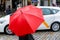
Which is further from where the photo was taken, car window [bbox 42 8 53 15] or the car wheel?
the car wheel


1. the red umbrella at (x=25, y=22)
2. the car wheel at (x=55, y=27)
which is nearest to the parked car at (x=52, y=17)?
the car wheel at (x=55, y=27)

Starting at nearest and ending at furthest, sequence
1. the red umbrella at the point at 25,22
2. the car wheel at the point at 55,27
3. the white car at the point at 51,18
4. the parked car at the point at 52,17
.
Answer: the red umbrella at the point at 25,22 → the white car at the point at 51,18 → the parked car at the point at 52,17 → the car wheel at the point at 55,27

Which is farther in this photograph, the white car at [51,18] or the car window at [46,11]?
the car window at [46,11]

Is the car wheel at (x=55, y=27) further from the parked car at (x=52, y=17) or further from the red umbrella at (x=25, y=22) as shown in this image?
the red umbrella at (x=25, y=22)

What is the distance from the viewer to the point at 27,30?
197 inches

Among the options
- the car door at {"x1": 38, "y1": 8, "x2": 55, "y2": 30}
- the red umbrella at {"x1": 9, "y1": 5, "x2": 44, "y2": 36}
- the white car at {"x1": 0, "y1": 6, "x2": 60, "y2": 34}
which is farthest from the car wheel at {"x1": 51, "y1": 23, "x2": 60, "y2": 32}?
the red umbrella at {"x1": 9, "y1": 5, "x2": 44, "y2": 36}

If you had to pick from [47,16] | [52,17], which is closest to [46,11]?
[47,16]

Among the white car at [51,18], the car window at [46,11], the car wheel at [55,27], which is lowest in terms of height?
the car wheel at [55,27]

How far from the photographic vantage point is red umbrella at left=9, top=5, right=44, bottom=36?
5014 millimetres

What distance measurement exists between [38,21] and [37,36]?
23.2ft

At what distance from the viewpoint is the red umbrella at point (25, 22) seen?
16.5ft

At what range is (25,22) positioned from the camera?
199 inches

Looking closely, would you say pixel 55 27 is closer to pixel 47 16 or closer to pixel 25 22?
pixel 47 16

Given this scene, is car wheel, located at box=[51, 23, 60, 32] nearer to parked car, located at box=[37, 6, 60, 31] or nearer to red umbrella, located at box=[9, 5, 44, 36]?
parked car, located at box=[37, 6, 60, 31]
